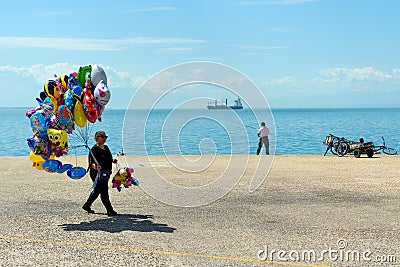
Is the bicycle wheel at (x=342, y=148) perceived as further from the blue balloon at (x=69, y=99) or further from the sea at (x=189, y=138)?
the blue balloon at (x=69, y=99)

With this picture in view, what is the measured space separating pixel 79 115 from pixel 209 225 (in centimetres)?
356

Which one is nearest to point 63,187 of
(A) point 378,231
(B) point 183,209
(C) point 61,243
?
(B) point 183,209

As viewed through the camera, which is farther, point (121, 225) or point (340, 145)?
point (340, 145)

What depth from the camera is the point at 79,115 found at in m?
12.5

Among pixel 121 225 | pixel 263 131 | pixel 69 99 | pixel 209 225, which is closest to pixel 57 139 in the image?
pixel 69 99

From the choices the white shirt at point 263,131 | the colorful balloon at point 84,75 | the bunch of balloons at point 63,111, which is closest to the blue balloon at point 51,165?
the bunch of balloons at point 63,111

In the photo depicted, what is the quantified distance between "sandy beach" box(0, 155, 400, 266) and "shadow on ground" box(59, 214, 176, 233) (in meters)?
0.02

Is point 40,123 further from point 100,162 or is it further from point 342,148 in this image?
point 342,148

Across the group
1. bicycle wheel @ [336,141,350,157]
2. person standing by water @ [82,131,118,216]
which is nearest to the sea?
person standing by water @ [82,131,118,216]

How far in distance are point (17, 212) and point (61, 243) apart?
11.5 ft

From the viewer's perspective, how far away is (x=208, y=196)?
641 inches

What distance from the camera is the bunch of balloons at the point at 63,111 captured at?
12258 millimetres

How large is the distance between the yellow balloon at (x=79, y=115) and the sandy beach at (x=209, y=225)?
6.98 ft

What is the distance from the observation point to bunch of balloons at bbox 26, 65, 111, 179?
483 inches
